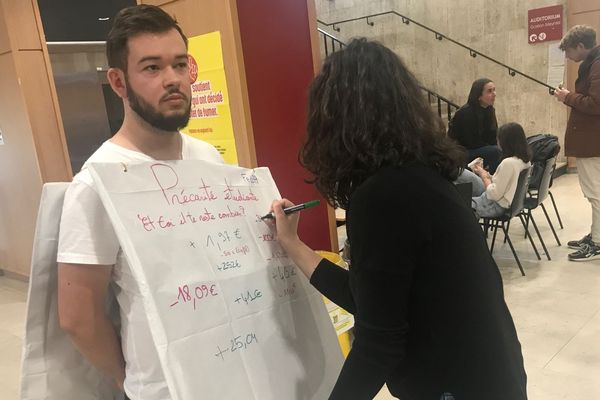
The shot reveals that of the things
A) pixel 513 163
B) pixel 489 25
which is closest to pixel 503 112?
pixel 489 25

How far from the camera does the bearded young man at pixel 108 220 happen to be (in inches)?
42.9

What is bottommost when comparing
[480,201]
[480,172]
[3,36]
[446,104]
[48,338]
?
[480,201]

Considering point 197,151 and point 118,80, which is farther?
point 197,151

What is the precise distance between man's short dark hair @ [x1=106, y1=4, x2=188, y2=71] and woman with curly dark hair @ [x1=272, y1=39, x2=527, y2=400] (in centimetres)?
43

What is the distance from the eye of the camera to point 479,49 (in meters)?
7.90

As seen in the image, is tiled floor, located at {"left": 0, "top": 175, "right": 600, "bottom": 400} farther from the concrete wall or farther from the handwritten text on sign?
the concrete wall

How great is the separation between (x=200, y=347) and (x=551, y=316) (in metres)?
2.93

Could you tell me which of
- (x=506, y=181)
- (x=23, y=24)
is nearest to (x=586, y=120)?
(x=506, y=181)

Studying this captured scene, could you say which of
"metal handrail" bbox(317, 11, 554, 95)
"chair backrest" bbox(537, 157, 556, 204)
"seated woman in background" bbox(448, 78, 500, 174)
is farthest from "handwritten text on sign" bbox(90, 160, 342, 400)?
"metal handrail" bbox(317, 11, 554, 95)

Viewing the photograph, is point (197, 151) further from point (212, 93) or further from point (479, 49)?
point (479, 49)

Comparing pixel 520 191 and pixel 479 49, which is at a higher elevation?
pixel 479 49

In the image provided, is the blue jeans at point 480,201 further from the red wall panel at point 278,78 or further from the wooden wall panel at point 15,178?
the wooden wall panel at point 15,178

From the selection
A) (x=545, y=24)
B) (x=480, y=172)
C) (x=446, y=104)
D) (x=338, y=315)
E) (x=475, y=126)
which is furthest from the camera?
(x=446, y=104)

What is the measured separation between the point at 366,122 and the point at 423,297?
1.29 feet
